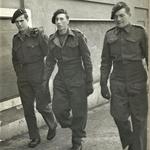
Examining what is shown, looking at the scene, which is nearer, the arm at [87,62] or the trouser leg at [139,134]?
the trouser leg at [139,134]

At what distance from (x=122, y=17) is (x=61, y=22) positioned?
449 millimetres

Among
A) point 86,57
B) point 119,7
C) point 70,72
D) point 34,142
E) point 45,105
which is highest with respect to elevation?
point 119,7

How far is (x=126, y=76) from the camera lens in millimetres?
2885

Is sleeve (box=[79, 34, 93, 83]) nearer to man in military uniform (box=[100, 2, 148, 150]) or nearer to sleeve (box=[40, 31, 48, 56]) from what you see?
man in military uniform (box=[100, 2, 148, 150])

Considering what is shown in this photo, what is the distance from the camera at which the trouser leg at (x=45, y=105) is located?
3303 millimetres

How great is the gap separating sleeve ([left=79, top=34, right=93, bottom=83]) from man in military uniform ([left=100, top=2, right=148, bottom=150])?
13cm

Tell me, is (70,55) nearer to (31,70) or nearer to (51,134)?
(31,70)

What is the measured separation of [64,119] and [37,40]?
0.59 metres

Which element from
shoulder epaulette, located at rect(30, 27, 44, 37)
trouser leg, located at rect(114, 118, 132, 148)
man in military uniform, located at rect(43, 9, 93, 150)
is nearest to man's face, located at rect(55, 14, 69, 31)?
man in military uniform, located at rect(43, 9, 93, 150)

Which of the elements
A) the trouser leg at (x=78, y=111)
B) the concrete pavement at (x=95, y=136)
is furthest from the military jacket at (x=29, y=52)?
the concrete pavement at (x=95, y=136)

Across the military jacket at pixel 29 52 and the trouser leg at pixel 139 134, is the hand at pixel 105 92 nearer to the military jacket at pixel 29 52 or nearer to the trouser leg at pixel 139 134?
the trouser leg at pixel 139 134

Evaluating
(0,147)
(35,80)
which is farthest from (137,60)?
(0,147)

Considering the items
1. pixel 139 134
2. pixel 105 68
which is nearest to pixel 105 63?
pixel 105 68

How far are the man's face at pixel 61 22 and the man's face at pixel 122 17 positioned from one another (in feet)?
1.27
